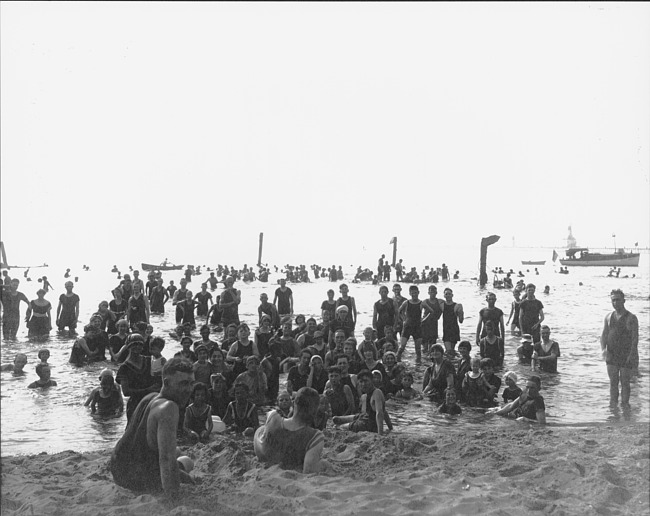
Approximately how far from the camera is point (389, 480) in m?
4.86

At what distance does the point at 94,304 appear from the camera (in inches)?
914

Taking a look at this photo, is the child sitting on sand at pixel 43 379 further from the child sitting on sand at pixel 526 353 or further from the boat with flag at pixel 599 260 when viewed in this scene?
the boat with flag at pixel 599 260

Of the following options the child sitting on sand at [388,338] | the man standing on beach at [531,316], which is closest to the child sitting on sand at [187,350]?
the child sitting on sand at [388,338]

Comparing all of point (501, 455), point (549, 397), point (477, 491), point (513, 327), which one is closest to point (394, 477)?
point (477, 491)

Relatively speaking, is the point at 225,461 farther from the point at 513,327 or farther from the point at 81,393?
the point at 513,327

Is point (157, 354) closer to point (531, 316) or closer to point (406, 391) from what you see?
point (406, 391)

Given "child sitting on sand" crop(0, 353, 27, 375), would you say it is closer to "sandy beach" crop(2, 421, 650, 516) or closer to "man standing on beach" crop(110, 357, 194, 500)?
"sandy beach" crop(2, 421, 650, 516)

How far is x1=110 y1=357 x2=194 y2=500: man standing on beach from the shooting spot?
12.8 ft

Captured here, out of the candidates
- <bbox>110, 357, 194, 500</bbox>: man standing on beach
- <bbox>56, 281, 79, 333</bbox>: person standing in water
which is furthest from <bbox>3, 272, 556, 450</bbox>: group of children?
<bbox>56, 281, 79, 333</bbox>: person standing in water

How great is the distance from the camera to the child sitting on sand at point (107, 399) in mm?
7961

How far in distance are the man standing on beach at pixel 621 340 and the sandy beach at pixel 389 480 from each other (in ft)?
5.44

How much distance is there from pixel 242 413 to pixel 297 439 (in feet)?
6.72

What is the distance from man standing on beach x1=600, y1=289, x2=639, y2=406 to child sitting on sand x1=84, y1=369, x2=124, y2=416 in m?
6.73

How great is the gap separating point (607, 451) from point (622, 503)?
1.34 m
